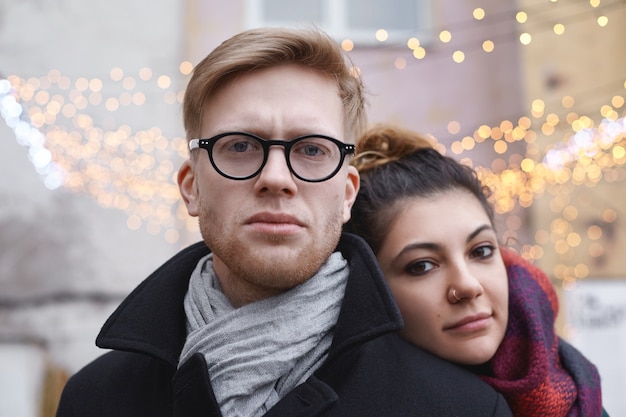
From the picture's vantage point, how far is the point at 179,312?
1.79 m

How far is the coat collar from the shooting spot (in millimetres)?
1525

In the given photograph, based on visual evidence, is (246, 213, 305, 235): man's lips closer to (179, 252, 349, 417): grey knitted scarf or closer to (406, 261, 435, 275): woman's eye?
(179, 252, 349, 417): grey knitted scarf

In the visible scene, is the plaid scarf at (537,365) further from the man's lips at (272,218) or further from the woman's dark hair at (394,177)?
the man's lips at (272,218)

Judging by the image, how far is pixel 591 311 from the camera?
15.9 feet

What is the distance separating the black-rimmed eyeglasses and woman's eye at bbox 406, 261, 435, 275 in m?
0.38

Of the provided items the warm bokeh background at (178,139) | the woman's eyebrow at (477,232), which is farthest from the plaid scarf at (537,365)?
the warm bokeh background at (178,139)

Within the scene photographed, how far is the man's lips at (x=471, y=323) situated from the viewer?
1.71 meters

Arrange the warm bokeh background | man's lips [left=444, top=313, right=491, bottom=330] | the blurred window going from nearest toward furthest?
1. man's lips [left=444, top=313, right=491, bottom=330]
2. the warm bokeh background
3. the blurred window

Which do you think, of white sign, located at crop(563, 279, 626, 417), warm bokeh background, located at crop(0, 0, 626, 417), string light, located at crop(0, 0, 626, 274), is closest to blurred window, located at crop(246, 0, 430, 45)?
warm bokeh background, located at crop(0, 0, 626, 417)

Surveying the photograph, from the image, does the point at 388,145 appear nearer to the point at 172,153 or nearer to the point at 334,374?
the point at 334,374

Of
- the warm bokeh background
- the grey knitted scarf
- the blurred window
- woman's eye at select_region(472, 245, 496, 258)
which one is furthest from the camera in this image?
the blurred window

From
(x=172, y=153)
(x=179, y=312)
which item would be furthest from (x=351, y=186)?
(x=172, y=153)

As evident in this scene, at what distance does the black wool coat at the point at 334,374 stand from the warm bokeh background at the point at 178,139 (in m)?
2.98

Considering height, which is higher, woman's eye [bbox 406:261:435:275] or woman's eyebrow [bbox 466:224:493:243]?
woman's eyebrow [bbox 466:224:493:243]
